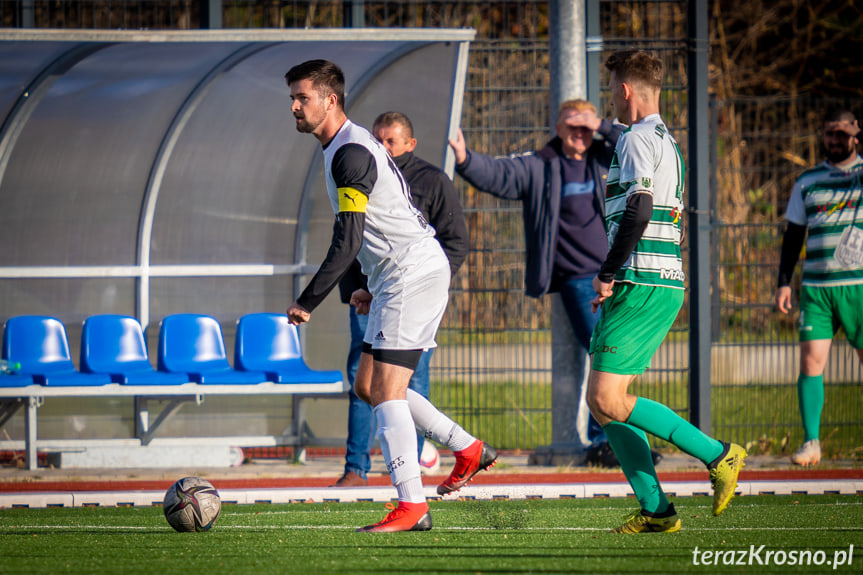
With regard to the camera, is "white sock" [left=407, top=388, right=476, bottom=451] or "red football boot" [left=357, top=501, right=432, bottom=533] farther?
"white sock" [left=407, top=388, right=476, bottom=451]

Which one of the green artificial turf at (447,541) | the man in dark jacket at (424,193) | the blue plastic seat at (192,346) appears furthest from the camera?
the blue plastic seat at (192,346)

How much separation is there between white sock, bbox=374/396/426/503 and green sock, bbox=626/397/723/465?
3.35 ft

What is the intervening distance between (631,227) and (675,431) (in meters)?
0.96

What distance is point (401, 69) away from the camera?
9094 mm

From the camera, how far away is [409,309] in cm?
501

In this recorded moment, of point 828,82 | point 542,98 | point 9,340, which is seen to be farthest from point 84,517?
point 828,82

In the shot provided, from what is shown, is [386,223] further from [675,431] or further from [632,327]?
[675,431]

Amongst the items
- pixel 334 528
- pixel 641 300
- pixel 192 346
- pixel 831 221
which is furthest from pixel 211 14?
pixel 641 300

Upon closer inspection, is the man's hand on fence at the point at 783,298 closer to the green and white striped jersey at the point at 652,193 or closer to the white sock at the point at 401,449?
the green and white striped jersey at the point at 652,193

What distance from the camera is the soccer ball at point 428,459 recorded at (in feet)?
26.0

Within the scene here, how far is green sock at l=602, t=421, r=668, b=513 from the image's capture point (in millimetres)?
4938

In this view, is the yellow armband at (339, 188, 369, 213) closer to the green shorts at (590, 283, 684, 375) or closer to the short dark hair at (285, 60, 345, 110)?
the short dark hair at (285, 60, 345, 110)

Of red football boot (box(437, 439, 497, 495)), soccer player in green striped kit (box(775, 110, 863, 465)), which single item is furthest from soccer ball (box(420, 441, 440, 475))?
soccer player in green striped kit (box(775, 110, 863, 465))

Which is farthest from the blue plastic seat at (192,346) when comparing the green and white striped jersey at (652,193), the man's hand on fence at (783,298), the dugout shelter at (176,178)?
the green and white striped jersey at (652,193)
